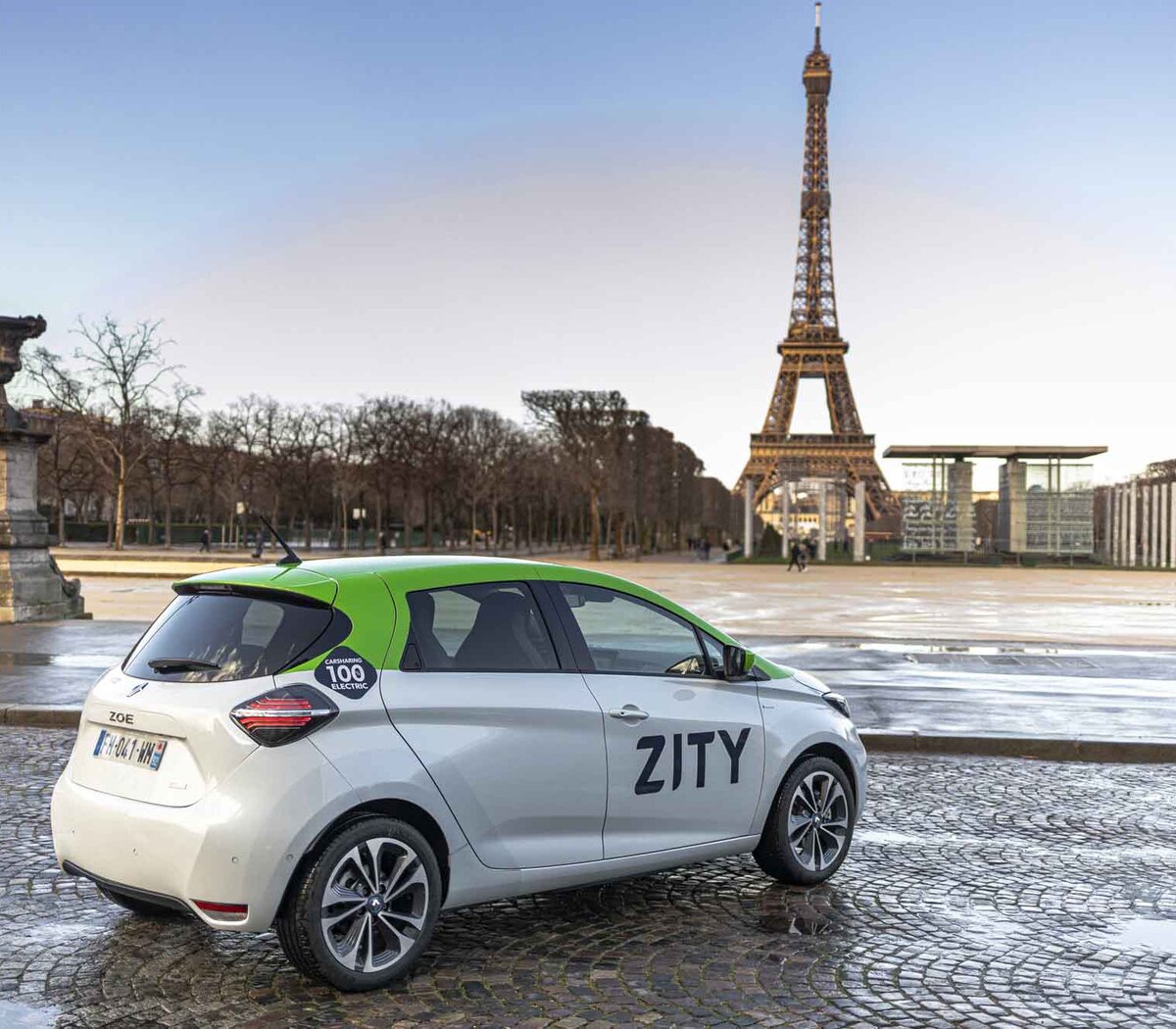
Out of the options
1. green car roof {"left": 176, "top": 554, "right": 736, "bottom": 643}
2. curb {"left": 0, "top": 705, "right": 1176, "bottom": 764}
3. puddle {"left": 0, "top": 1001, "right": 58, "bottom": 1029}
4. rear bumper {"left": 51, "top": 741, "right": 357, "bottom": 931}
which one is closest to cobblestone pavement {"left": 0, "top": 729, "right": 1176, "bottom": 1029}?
puddle {"left": 0, "top": 1001, "right": 58, "bottom": 1029}

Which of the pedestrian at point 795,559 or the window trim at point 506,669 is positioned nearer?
the window trim at point 506,669

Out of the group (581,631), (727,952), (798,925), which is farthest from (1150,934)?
(581,631)

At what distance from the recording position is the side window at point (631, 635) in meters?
5.36

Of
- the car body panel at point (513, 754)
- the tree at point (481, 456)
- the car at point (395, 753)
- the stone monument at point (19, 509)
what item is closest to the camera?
the car at point (395, 753)

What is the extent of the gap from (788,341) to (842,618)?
→ 7767cm

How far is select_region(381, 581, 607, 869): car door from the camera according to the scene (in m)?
4.65

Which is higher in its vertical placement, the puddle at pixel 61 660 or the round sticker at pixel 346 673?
the round sticker at pixel 346 673

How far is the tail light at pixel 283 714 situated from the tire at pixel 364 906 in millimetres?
368

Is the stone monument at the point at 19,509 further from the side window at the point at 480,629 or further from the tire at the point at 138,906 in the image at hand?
the side window at the point at 480,629

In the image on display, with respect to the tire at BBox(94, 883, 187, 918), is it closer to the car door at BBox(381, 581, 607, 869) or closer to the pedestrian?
the car door at BBox(381, 581, 607, 869)

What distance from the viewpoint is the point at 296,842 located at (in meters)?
4.27

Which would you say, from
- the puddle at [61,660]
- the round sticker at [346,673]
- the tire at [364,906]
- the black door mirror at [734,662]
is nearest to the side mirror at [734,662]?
the black door mirror at [734,662]

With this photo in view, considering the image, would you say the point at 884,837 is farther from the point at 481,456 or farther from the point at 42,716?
the point at 481,456

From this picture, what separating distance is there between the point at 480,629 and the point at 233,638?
2.98ft
